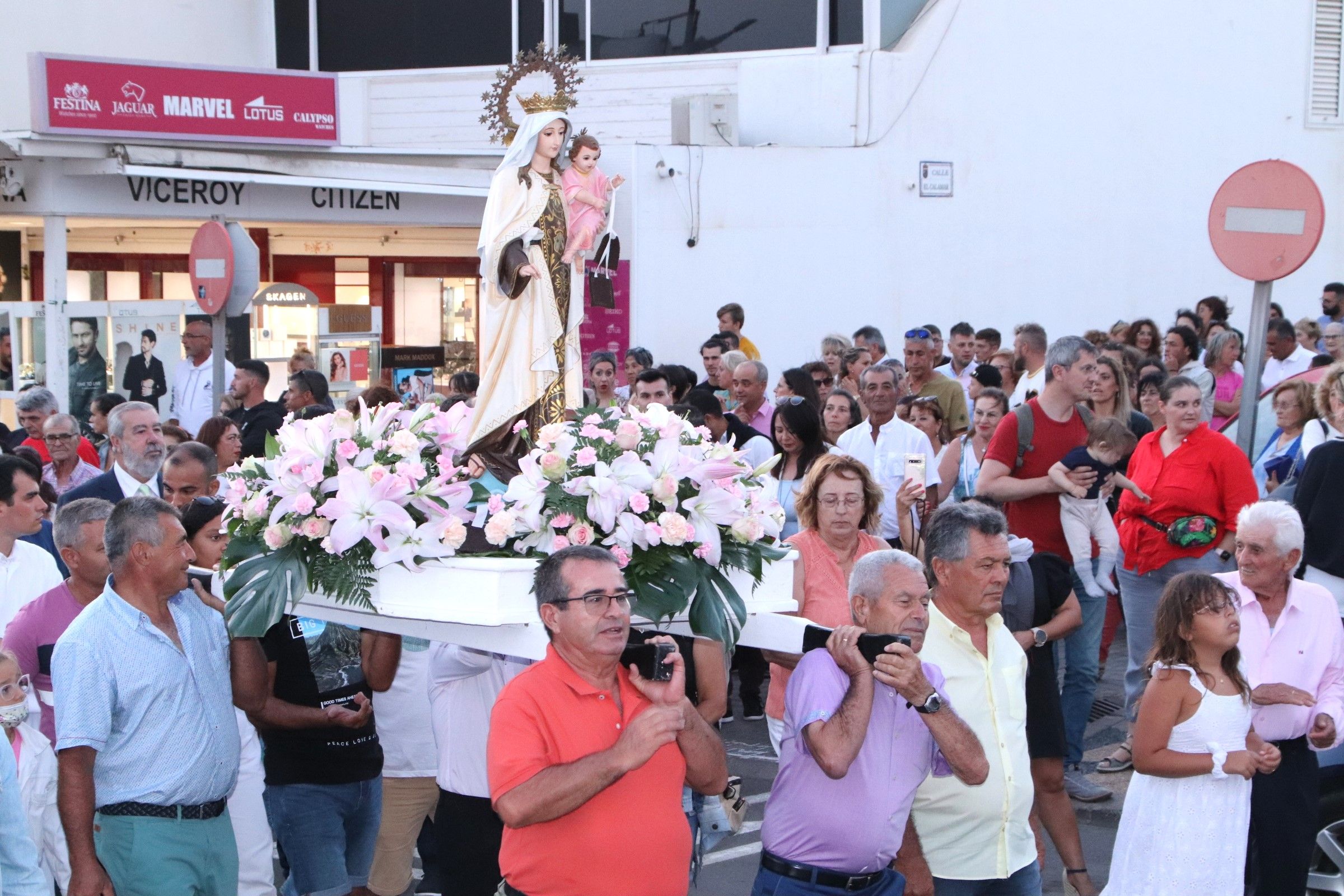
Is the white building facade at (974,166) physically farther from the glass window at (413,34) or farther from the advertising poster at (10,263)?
the glass window at (413,34)

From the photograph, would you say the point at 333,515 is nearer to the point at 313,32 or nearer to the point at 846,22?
the point at 846,22

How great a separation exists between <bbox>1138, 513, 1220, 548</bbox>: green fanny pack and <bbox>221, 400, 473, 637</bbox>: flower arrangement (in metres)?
4.55

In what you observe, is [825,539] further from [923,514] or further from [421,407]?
[923,514]

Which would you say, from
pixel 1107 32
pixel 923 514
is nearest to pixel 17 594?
pixel 923 514

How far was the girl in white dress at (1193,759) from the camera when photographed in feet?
15.7

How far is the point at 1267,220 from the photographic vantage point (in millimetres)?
7145

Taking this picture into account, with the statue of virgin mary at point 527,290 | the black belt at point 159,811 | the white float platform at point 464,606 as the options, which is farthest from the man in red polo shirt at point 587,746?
the statue of virgin mary at point 527,290

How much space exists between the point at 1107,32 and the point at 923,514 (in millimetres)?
9531

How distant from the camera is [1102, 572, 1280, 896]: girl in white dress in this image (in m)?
4.79

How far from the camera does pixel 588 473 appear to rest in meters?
4.04

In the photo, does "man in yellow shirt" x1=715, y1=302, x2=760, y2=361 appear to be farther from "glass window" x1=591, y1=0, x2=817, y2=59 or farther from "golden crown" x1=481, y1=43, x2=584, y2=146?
"golden crown" x1=481, y1=43, x2=584, y2=146

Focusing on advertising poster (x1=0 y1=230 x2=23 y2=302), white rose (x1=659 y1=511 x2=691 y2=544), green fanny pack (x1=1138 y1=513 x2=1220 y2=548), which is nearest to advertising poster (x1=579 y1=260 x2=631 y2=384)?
advertising poster (x1=0 y1=230 x2=23 y2=302)

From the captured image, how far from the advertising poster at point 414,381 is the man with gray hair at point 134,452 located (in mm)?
7078

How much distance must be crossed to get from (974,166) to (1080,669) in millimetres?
9790
